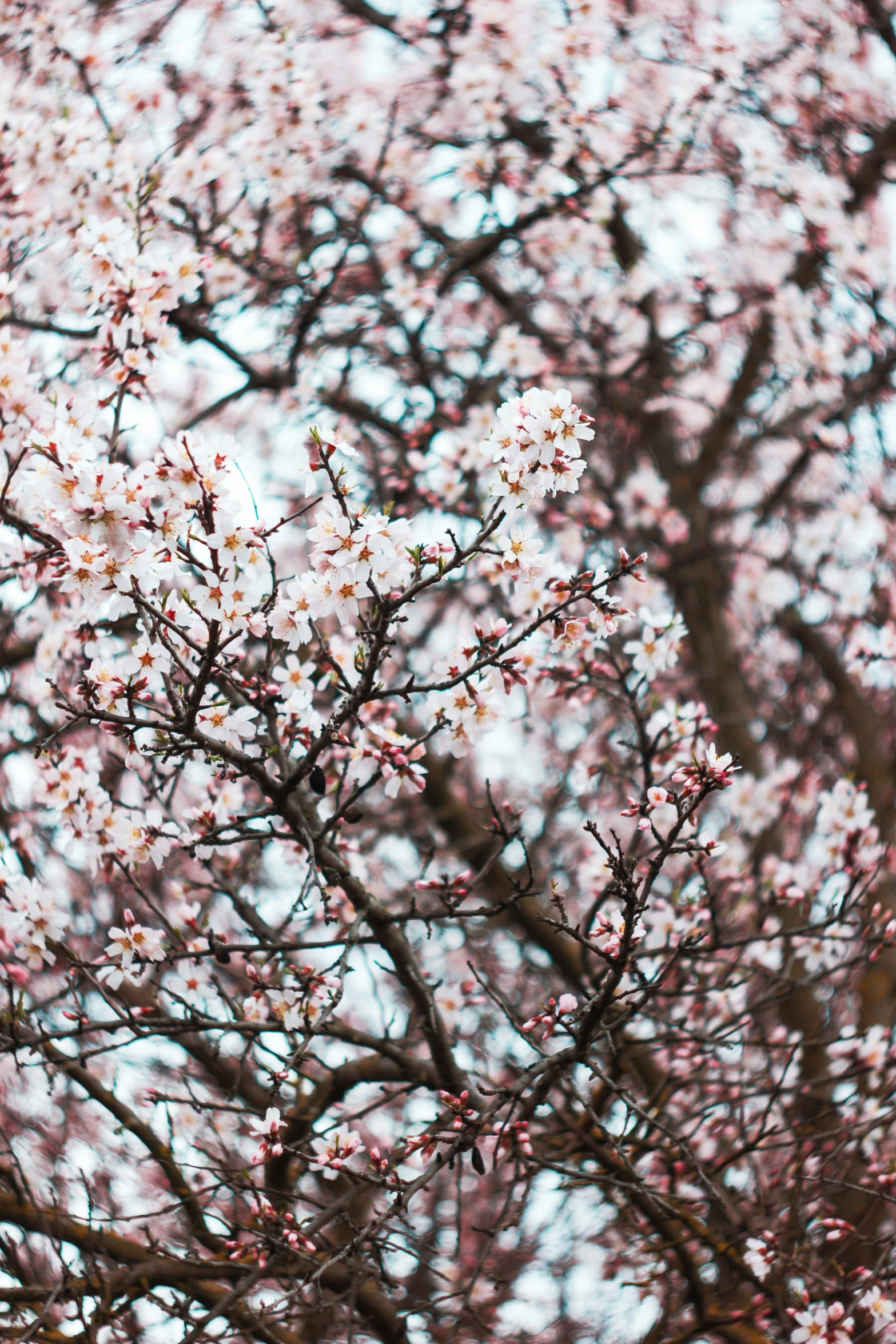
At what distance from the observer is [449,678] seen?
254 centimetres

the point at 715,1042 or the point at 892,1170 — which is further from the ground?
the point at 715,1042

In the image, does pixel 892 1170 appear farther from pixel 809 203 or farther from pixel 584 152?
pixel 809 203

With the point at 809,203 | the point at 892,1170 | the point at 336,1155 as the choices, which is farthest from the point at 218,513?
the point at 809,203

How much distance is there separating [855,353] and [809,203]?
3.73ft

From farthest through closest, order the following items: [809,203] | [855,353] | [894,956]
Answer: [855,353]
[809,203]
[894,956]

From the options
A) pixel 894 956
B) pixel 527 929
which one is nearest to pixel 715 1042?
pixel 527 929

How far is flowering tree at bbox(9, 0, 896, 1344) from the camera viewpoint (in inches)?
98.1

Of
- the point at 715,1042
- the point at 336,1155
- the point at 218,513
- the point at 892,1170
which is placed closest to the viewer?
the point at 218,513

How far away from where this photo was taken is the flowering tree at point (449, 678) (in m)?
2.49

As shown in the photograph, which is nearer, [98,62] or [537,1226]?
[98,62]

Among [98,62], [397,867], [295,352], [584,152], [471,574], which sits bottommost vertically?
[471,574]

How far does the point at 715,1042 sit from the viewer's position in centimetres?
308

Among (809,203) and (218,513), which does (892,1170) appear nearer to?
(218,513)

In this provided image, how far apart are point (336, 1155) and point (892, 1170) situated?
199 cm
